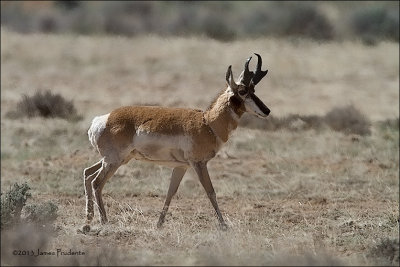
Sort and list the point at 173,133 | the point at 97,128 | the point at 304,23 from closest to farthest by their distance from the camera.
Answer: the point at 173,133, the point at 97,128, the point at 304,23

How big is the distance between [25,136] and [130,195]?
22.8 feet

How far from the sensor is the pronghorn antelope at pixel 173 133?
12.1 meters

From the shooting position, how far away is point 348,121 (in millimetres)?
24641

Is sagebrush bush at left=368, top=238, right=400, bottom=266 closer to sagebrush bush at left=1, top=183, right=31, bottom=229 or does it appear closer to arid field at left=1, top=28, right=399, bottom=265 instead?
arid field at left=1, top=28, right=399, bottom=265

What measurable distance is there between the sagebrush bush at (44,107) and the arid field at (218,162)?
47 centimetres

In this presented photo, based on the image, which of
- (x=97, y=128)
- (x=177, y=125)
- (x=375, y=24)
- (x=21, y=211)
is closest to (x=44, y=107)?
(x=97, y=128)

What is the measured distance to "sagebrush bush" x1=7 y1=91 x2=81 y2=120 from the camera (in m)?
25.0

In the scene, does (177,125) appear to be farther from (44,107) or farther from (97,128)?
(44,107)

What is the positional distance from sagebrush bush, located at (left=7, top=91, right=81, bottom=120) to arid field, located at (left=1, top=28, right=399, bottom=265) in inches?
18.5

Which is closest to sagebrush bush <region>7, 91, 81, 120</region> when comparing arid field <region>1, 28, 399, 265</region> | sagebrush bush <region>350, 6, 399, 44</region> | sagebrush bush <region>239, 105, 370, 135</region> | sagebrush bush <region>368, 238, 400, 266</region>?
arid field <region>1, 28, 399, 265</region>

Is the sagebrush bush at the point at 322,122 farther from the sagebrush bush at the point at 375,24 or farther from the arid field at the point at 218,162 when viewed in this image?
the sagebrush bush at the point at 375,24

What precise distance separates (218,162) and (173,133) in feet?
22.9
